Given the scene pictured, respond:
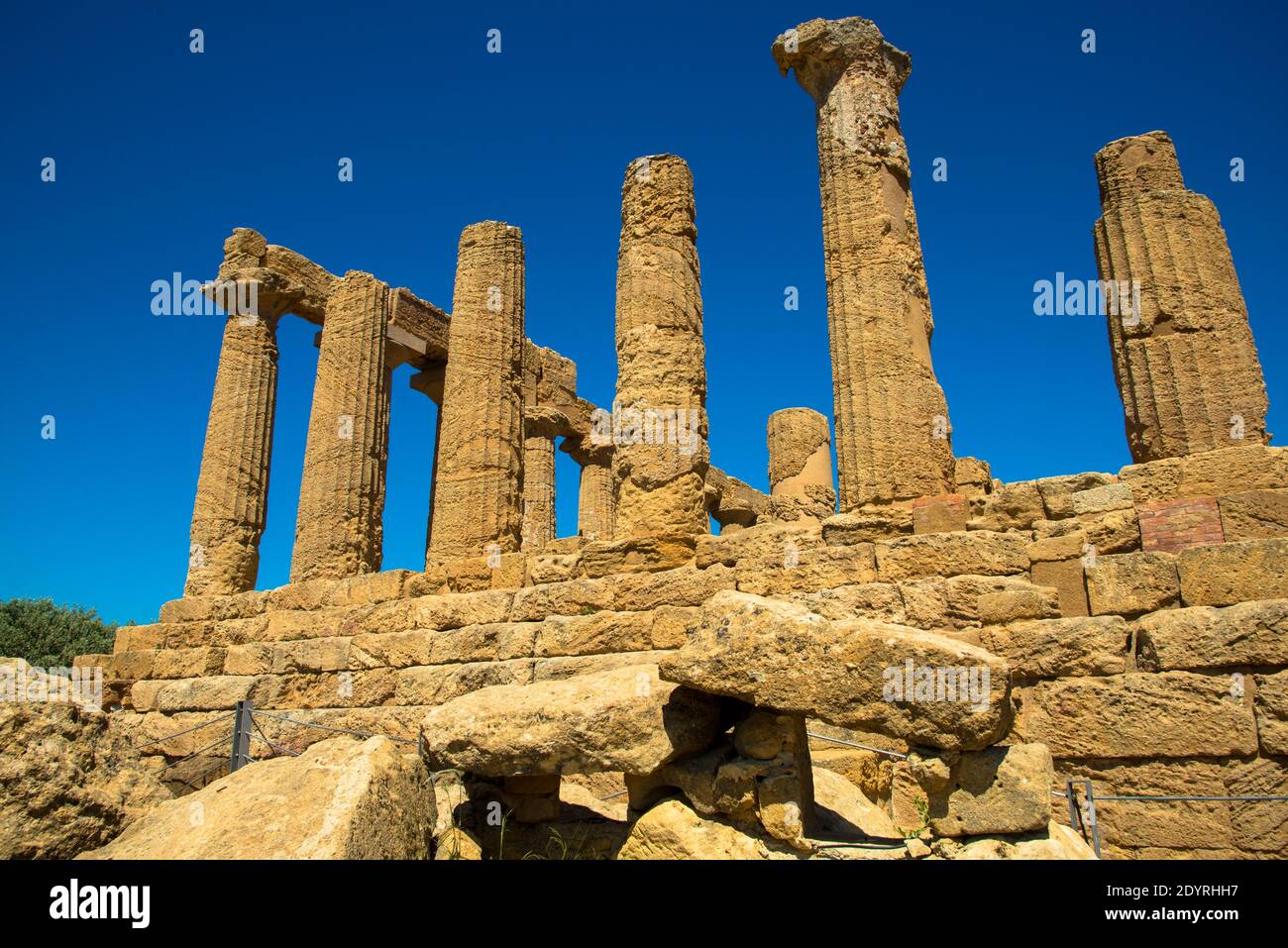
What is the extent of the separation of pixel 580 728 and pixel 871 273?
595 cm

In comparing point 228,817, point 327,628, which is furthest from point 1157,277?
point 327,628

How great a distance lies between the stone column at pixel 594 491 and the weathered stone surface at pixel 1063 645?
43.7 ft

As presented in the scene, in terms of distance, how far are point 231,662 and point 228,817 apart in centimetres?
851

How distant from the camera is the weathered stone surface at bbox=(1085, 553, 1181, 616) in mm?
6766

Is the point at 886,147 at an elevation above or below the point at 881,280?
above

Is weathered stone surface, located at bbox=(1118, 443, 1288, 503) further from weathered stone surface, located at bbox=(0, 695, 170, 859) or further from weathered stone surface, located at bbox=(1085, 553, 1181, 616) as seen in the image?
weathered stone surface, located at bbox=(0, 695, 170, 859)

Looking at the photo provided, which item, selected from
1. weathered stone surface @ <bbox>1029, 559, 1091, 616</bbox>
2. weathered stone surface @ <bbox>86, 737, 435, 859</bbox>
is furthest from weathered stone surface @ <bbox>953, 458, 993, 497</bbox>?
weathered stone surface @ <bbox>86, 737, 435, 859</bbox>

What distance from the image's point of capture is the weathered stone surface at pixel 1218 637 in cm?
614

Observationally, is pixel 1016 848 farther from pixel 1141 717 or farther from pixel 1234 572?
pixel 1234 572

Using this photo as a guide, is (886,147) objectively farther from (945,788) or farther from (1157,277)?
(945,788)

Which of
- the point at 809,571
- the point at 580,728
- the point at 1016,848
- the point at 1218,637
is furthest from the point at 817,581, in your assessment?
the point at 1016,848

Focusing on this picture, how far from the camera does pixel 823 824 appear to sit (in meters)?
5.38

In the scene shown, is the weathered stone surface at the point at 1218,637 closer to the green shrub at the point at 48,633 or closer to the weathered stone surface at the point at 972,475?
the weathered stone surface at the point at 972,475
